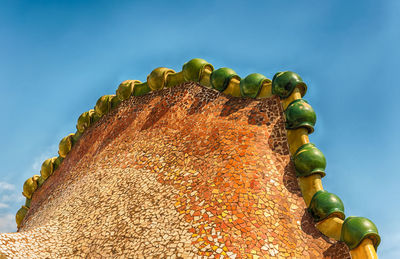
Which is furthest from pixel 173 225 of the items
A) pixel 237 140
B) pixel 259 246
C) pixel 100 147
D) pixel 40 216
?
pixel 40 216

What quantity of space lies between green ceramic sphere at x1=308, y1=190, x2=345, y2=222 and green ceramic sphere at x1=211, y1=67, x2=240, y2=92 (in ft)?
10.8

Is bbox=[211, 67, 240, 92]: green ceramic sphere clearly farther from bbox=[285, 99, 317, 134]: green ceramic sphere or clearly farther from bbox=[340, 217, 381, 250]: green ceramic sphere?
bbox=[340, 217, 381, 250]: green ceramic sphere

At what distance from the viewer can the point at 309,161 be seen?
6203 mm

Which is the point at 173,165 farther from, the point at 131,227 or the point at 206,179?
the point at 131,227

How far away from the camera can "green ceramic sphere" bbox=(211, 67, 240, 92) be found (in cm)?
798

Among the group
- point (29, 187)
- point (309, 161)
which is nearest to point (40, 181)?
point (29, 187)

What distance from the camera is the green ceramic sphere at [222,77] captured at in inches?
Result: 314

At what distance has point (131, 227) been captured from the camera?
6516mm

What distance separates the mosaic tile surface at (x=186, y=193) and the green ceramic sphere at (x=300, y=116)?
293mm

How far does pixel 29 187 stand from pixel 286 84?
9.33 m

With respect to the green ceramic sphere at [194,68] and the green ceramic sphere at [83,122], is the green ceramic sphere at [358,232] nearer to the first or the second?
the green ceramic sphere at [194,68]

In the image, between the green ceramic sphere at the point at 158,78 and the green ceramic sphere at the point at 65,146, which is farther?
the green ceramic sphere at the point at 65,146

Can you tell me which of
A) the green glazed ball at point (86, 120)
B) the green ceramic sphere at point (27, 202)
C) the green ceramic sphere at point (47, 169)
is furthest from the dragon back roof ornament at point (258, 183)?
the green ceramic sphere at point (27, 202)

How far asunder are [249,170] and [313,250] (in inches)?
67.9
